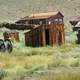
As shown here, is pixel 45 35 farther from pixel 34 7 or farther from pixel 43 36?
pixel 34 7

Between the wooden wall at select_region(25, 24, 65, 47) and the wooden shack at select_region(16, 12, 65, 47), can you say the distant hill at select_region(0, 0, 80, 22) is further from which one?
the wooden wall at select_region(25, 24, 65, 47)

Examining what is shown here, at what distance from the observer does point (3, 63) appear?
2425 cm

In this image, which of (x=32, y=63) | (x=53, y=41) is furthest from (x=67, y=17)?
(x=32, y=63)

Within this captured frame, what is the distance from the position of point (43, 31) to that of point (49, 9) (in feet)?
227

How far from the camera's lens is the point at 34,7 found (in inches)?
4424

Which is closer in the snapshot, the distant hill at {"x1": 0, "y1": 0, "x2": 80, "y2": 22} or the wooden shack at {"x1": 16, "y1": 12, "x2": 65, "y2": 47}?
the wooden shack at {"x1": 16, "y1": 12, "x2": 65, "y2": 47}

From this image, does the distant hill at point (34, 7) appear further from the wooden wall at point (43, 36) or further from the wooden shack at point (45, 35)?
the wooden wall at point (43, 36)

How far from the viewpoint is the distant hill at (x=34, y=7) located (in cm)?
10662

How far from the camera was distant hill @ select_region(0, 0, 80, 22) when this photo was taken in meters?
107

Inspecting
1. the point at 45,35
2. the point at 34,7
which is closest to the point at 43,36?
the point at 45,35

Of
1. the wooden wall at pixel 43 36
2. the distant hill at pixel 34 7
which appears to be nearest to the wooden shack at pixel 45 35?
the wooden wall at pixel 43 36

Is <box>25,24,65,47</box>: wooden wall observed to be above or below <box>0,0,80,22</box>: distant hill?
below

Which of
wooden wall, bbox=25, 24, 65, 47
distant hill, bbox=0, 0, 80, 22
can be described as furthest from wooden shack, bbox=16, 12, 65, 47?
distant hill, bbox=0, 0, 80, 22

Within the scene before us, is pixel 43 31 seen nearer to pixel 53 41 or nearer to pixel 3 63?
pixel 53 41
